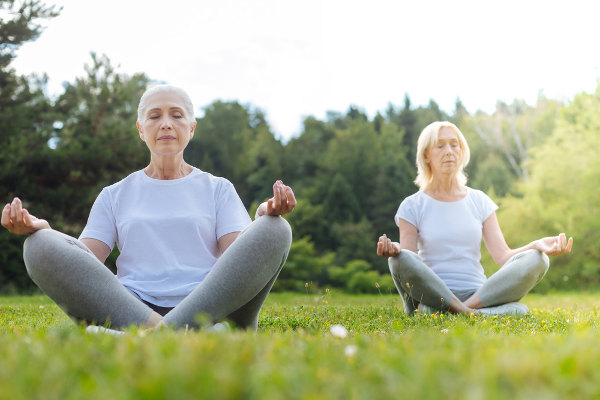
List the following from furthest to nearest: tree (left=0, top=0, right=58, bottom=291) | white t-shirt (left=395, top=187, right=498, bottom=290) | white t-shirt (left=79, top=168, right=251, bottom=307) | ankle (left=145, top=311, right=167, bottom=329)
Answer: tree (left=0, top=0, right=58, bottom=291) < white t-shirt (left=395, top=187, right=498, bottom=290) < white t-shirt (left=79, top=168, right=251, bottom=307) < ankle (left=145, top=311, right=167, bottom=329)

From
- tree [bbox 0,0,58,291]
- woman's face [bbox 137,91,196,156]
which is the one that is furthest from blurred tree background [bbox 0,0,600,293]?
woman's face [bbox 137,91,196,156]

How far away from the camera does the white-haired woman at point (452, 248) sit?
5559mm

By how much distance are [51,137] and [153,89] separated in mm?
17765

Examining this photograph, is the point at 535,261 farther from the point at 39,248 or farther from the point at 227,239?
the point at 39,248

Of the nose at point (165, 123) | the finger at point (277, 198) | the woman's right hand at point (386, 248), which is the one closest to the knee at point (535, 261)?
the woman's right hand at point (386, 248)

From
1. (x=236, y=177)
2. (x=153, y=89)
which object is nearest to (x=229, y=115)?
(x=236, y=177)

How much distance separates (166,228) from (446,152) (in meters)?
3.39

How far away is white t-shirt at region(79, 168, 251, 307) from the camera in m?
3.91

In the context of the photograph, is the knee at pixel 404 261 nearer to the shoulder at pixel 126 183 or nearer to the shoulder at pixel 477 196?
the shoulder at pixel 477 196

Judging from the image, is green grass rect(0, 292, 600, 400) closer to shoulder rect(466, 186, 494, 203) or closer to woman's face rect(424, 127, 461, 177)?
woman's face rect(424, 127, 461, 177)

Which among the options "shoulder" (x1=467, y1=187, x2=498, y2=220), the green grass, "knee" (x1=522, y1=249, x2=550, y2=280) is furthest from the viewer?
"shoulder" (x1=467, y1=187, x2=498, y2=220)

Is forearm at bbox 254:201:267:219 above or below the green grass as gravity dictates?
above

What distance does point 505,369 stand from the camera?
1537mm

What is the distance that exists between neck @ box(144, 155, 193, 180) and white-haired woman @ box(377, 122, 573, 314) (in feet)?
7.14
